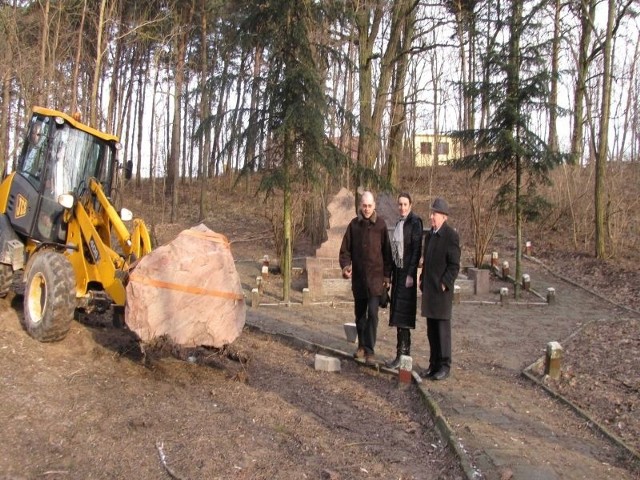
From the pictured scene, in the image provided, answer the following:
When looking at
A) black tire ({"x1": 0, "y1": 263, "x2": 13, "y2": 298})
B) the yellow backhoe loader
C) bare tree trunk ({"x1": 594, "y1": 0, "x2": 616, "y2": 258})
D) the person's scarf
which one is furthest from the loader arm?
bare tree trunk ({"x1": 594, "y1": 0, "x2": 616, "y2": 258})

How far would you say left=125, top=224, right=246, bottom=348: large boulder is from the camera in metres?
→ 5.29

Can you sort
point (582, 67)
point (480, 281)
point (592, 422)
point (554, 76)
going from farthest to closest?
point (582, 67) < point (480, 281) < point (554, 76) < point (592, 422)

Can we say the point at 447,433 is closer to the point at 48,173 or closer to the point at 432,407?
the point at 432,407

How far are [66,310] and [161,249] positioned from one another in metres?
1.49

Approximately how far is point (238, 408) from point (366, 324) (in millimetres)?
2168

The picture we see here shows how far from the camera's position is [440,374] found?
239 inches

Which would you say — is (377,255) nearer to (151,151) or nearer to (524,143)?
(524,143)

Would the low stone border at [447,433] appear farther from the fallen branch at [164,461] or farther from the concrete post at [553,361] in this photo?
the fallen branch at [164,461]

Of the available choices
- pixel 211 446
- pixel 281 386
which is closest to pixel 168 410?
pixel 211 446

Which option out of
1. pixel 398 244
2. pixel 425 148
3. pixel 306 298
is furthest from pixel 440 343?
pixel 425 148

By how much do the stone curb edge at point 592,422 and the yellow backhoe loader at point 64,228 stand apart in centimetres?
439

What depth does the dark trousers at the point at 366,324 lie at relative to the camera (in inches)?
260

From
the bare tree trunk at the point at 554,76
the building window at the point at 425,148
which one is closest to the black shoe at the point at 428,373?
the bare tree trunk at the point at 554,76

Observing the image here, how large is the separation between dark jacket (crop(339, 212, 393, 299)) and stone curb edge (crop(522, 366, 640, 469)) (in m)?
1.91
